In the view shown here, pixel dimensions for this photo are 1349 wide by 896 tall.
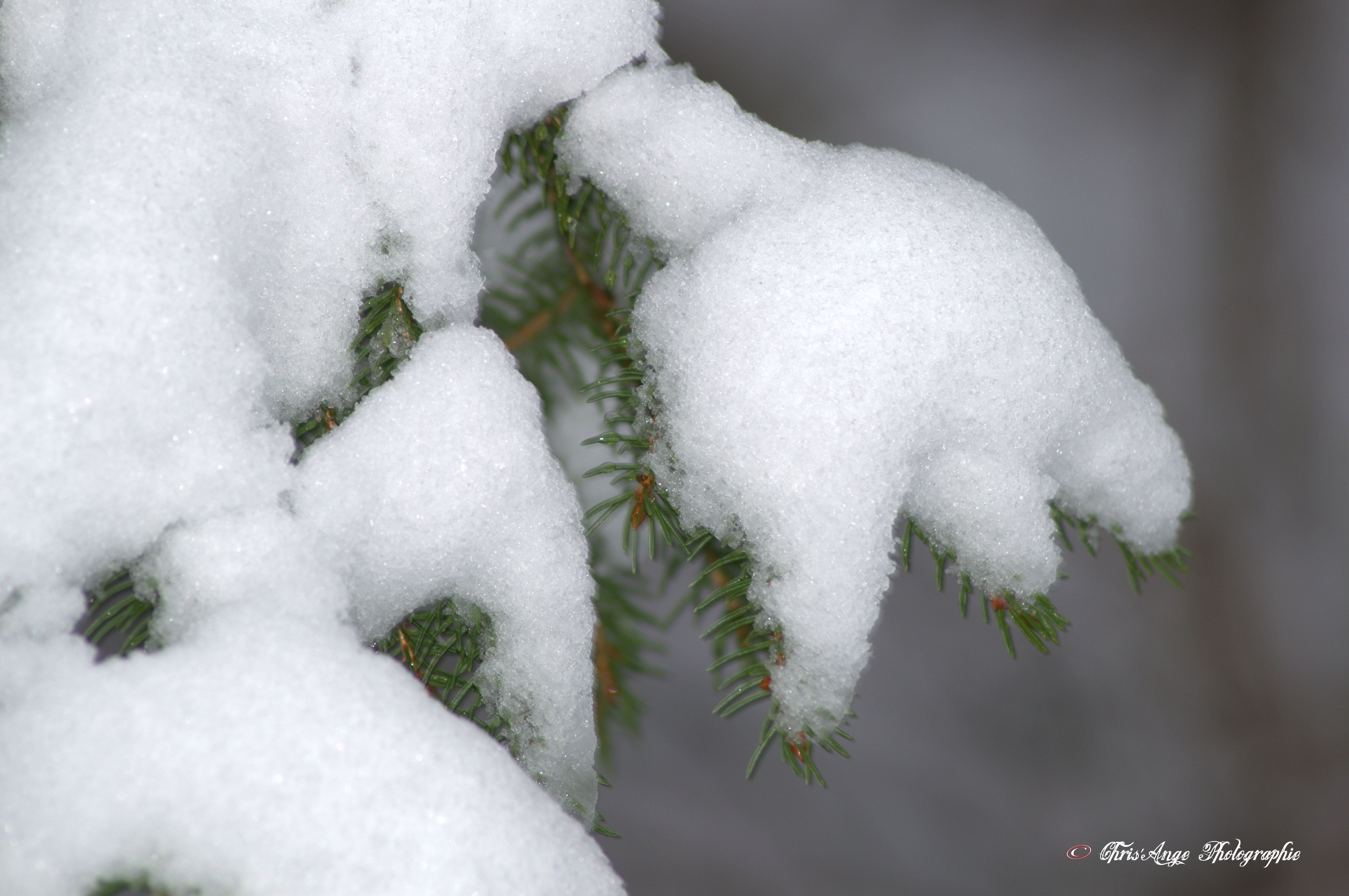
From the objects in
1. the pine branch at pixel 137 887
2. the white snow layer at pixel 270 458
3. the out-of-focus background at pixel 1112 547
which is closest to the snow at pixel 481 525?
the white snow layer at pixel 270 458

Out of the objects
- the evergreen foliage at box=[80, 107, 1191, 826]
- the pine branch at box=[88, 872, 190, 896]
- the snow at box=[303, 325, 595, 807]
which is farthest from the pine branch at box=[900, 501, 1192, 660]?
the pine branch at box=[88, 872, 190, 896]

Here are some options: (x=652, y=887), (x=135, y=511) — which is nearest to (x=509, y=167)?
(x=135, y=511)

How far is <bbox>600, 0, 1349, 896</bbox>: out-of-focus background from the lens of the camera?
178 cm

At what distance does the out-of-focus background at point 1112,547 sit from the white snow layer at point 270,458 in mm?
1407

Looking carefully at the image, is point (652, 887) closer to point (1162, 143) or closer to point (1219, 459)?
point (1219, 459)

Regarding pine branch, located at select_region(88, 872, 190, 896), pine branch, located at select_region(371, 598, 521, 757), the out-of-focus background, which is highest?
the out-of-focus background

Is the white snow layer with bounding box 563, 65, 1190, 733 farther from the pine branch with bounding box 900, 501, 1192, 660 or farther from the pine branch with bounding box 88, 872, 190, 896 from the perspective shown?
the pine branch with bounding box 88, 872, 190, 896

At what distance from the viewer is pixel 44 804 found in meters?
0.35

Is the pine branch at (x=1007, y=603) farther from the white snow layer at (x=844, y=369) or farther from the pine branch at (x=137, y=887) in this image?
the pine branch at (x=137, y=887)

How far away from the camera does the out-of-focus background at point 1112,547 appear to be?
5.83 feet

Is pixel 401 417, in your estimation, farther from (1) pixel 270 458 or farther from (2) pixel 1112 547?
(2) pixel 1112 547

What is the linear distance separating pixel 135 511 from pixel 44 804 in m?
0.14

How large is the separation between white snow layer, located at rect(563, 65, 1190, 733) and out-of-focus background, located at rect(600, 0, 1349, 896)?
133cm

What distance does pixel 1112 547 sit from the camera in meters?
1.85
